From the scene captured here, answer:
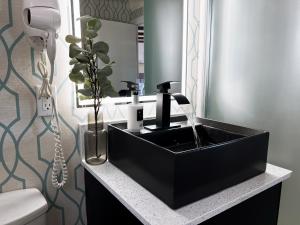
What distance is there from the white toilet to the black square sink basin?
33cm

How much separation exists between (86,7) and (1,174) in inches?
31.4

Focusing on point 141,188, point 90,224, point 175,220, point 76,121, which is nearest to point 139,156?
point 141,188

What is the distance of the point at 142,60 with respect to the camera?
1.30 m

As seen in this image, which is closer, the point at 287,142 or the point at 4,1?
the point at 4,1

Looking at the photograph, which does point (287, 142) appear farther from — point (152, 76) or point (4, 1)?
point (4, 1)

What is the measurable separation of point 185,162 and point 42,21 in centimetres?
67

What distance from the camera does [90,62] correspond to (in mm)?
932

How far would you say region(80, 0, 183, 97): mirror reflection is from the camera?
1148 mm

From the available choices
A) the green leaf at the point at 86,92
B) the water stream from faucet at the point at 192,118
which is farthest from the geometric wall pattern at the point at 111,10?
the water stream from faucet at the point at 192,118

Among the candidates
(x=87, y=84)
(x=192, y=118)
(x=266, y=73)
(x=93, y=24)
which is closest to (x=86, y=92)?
(x=87, y=84)

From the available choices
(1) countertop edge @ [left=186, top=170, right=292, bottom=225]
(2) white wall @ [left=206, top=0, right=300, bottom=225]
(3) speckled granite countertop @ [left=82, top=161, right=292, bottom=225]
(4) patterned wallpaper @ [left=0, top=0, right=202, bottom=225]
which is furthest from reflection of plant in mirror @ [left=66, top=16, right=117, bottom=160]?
(2) white wall @ [left=206, top=0, right=300, bottom=225]

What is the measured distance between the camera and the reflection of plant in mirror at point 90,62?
909 millimetres

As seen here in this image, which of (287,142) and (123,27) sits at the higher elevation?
(123,27)

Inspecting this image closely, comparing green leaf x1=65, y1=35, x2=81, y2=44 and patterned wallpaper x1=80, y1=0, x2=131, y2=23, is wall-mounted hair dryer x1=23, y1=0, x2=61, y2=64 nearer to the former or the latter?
green leaf x1=65, y1=35, x2=81, y2=44
